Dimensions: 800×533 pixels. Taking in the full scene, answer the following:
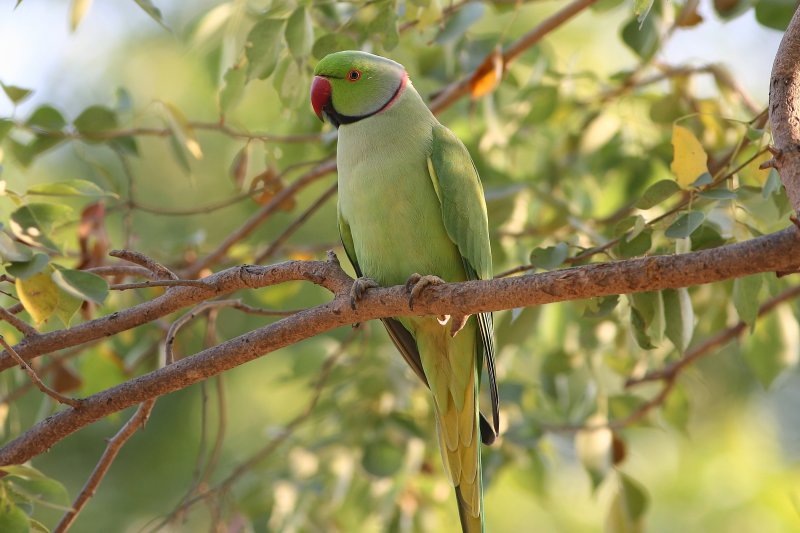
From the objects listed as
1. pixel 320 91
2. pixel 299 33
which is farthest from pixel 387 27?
pixel 320 91

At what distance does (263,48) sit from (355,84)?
36 centimetres

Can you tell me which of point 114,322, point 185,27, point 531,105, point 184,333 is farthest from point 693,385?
point 114,322

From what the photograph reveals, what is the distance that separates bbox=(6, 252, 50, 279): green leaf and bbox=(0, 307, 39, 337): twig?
0.09m

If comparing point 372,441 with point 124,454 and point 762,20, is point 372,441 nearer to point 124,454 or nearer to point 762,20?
point 762,20

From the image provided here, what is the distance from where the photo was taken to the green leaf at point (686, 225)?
1652mm

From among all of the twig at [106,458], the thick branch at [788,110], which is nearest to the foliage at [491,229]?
the twig at [106,458]

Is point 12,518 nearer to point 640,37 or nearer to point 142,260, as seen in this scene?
point 142,260

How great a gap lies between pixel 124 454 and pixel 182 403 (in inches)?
20.2

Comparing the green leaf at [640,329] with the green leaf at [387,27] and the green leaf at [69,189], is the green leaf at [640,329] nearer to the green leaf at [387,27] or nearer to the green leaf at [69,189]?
the green leaf at [387,27]

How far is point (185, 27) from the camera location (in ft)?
8.96

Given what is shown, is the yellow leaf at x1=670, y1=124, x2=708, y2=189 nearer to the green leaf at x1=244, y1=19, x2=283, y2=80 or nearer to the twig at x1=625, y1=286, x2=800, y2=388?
the green leaf at x1=244, y1=19, x2=283, y2=80

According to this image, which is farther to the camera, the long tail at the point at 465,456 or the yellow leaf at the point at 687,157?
the long tail at the point at 465,456

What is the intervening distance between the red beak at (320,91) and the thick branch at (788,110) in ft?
4.11

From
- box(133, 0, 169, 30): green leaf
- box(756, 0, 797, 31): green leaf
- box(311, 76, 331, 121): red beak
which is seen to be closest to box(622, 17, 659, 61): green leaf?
box(756, 0, 797, 31): green leaf
